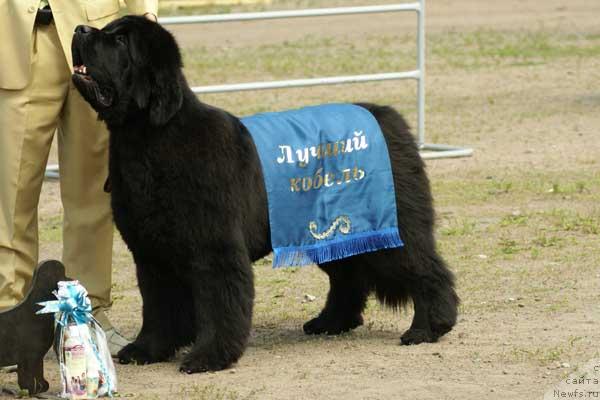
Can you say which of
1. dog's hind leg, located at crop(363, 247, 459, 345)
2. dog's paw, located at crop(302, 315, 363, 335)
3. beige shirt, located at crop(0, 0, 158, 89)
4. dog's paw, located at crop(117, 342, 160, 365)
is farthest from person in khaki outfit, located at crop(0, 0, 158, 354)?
dog's hind leg, located at crop(363, 247, 459, 345)

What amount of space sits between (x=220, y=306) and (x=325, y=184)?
0.78 meters

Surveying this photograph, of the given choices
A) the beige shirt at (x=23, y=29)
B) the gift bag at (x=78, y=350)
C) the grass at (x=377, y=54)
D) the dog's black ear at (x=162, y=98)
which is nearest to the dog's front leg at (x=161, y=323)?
the gift bag at (x=78, y=350)

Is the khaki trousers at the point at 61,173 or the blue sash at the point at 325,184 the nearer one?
the khaki trousers at the point at 61,173

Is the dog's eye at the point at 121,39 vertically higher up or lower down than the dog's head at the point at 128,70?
higher up

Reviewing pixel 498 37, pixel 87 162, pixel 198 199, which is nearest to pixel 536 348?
pixel 198 199

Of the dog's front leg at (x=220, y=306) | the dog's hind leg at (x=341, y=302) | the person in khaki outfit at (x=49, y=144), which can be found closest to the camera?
the dog's front leg at (x=220, y=306)

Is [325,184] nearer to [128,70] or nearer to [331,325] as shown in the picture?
[331,325]

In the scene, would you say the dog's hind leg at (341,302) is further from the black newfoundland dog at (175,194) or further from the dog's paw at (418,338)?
the black newfoundland dog at (175,194)

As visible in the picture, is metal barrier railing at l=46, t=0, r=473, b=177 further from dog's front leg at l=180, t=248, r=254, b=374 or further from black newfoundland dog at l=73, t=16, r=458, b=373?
dog's front leg at l=180, t=248, r=254, b=374

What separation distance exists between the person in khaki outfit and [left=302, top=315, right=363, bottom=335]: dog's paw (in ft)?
3.11

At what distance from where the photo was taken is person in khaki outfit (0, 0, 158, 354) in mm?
5664

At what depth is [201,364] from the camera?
558 centimetres

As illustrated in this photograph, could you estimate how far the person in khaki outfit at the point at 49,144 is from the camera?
5.66 m

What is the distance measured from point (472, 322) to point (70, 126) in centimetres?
215
